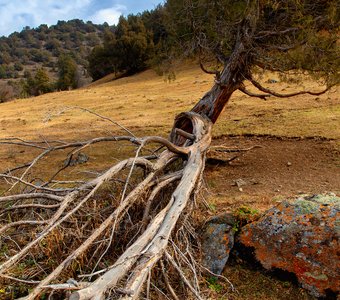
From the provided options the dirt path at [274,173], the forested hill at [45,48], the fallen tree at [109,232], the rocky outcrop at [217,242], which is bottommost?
the dirt path at [274,173]

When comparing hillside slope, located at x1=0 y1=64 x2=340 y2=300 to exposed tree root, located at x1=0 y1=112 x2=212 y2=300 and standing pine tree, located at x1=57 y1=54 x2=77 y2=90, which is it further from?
standing pine tree, located at x1=57 y1=54 x2=77 y2=90

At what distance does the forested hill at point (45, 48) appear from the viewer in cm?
8481

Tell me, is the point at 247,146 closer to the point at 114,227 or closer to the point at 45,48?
the point at 114,227

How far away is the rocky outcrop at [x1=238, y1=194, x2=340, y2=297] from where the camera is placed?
3.68 m

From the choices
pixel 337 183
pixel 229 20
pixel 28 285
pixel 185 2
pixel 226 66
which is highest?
pixel 185 2

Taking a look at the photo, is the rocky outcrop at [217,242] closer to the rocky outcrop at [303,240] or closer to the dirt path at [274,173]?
the rocky outcrop at [303,240]

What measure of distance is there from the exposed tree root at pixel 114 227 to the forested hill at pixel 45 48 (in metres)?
70.4

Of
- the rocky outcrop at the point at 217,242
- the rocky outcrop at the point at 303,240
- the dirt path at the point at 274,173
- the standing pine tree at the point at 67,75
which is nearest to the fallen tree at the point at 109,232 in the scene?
the rocky outcrop at the point at 217,242

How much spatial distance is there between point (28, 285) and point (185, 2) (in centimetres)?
612

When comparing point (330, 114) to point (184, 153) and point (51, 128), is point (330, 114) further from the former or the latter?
point (51, 128)

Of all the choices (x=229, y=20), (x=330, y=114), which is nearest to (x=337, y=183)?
(x=229, y=20)

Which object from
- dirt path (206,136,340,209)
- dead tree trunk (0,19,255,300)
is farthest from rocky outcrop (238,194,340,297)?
dirt path (206,136,340,209)

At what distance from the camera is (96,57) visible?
147 feet

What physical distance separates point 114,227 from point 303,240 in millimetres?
1935
